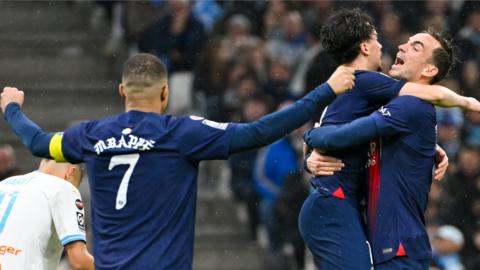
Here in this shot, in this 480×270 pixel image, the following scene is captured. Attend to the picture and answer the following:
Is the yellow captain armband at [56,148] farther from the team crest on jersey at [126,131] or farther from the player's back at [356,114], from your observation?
Result: the player's back at [356,114]

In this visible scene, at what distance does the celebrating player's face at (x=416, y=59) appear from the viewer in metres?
6.64

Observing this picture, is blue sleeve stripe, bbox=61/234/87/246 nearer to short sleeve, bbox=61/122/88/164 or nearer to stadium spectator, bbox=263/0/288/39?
short sleeve, bbox=61/122/88/164

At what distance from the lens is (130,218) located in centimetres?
604

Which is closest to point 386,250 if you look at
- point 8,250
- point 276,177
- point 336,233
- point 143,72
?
point 336,233

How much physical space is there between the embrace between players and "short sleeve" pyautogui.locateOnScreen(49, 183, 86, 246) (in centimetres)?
6

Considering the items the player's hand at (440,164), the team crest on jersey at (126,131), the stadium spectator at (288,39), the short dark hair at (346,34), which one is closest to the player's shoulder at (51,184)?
the team crest on jersey at (126,131)

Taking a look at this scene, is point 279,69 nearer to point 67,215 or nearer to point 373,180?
point 67,215

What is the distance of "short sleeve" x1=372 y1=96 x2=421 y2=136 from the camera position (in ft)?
20.9

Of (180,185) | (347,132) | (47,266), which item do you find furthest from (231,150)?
(47,266)

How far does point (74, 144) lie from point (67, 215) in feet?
2.82

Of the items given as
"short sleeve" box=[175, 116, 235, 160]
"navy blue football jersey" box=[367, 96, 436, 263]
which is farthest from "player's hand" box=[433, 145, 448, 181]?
"short sleeve" box=[175, 116, 235, 160]

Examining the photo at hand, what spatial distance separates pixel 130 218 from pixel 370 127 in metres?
1.39

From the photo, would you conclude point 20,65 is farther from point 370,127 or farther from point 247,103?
point 370,127

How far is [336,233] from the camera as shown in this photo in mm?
6566
